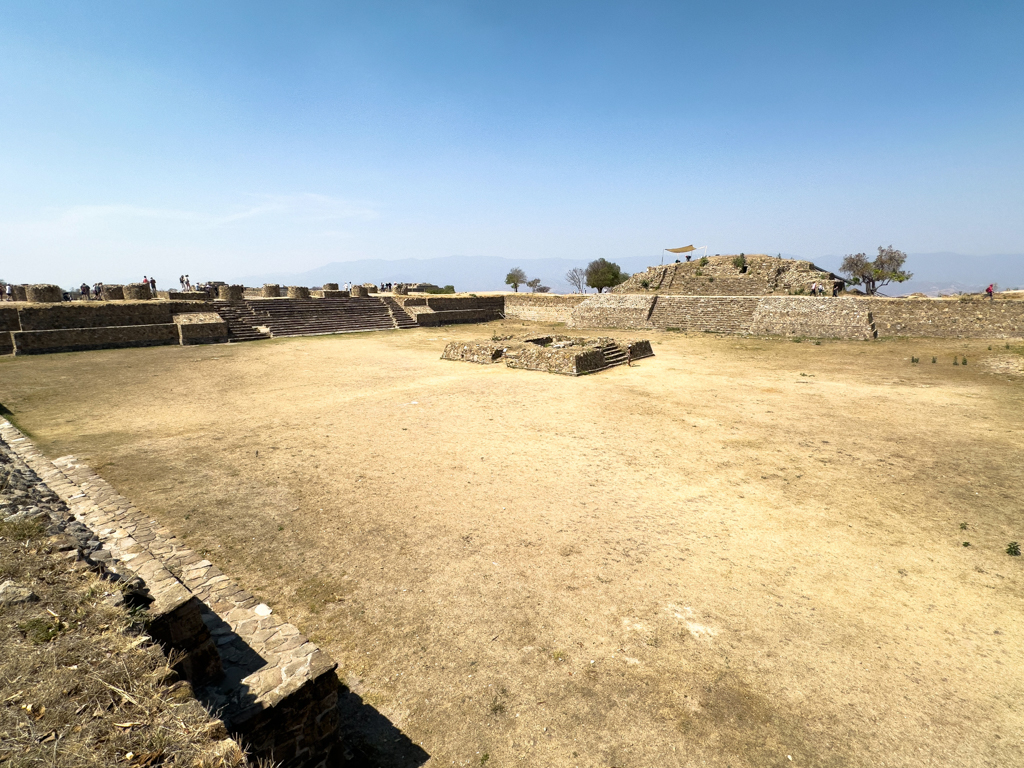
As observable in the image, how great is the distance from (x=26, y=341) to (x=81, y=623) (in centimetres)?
2716

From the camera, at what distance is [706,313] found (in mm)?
30562

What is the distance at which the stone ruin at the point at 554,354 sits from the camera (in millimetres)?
16891

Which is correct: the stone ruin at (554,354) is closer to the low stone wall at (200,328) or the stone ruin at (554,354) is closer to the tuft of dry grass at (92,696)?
the tuft of dry grass at (92,696)

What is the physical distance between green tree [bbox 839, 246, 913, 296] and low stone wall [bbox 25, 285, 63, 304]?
57961mm

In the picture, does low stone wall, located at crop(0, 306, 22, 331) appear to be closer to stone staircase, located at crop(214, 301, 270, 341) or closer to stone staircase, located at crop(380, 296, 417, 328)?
stone staircase, located at crop(214, 301, 270, 341)

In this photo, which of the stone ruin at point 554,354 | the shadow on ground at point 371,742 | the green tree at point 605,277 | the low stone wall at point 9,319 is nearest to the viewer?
the shadow on ground at point 371,742

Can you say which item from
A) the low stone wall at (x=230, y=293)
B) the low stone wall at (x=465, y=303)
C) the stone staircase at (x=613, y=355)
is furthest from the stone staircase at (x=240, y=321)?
the stone staircase at (x=613, y=355)

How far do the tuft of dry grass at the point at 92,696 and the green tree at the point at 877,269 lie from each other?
5119 centimetres

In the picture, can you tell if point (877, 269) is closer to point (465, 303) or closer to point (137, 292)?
point (465, 303)

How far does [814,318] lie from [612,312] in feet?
40.5

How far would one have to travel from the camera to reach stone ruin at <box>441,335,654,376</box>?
55.4 feet

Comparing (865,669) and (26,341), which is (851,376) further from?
(26,341)

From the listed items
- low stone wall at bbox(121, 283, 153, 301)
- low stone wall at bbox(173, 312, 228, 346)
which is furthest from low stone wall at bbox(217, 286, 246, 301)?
low stone wall at bbox(173, 312, 228, 346)

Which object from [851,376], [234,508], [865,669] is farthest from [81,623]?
[851,376]
